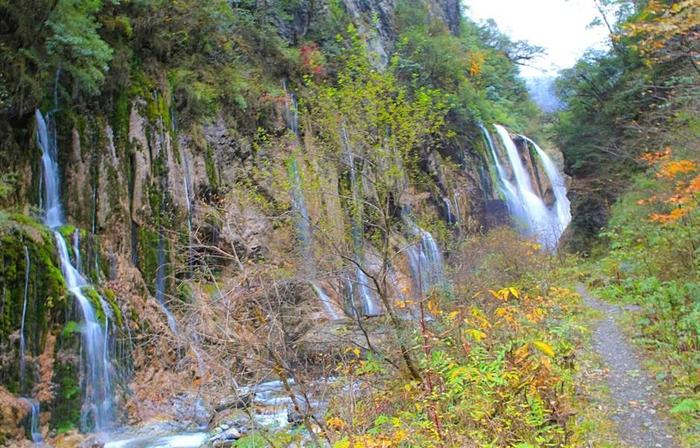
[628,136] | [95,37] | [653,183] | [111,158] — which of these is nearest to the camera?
[95,37]

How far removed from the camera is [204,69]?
16734 mm

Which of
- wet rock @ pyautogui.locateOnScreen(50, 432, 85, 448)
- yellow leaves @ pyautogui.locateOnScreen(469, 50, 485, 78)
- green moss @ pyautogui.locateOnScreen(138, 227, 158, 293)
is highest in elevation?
yellow leaves @ pyautogui.locateOnScreen(469, 50, 485, 78)

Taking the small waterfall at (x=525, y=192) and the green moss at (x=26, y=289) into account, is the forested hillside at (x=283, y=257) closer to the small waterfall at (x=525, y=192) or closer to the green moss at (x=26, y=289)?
the green moss at (x=26, y=289)

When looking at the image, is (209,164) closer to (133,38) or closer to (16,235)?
(133,38)

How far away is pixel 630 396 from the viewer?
6.25 meters

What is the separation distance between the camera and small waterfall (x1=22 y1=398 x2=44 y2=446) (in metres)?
8.37

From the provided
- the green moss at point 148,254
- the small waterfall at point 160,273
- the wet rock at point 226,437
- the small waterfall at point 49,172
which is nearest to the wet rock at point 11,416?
the wet rock at point 226,437

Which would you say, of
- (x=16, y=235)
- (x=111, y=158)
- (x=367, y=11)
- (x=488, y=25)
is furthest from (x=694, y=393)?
(x=488, y=25)

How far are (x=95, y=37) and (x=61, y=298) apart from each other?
18.7 ft

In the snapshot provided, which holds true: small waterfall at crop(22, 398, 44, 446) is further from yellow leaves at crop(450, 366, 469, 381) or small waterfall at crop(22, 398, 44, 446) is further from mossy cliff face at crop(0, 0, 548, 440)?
yellow leaves at crop(450, 366, 469, 381)

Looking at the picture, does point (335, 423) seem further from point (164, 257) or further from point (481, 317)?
point (164, 257)

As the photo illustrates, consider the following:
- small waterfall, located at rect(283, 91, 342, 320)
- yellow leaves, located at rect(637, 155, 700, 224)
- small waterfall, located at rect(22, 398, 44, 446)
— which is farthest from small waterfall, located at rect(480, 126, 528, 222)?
small waterfall, located at rect(22, 398, 44, 446)

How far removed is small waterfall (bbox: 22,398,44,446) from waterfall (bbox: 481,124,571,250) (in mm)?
21846

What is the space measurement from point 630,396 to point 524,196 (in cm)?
2338
